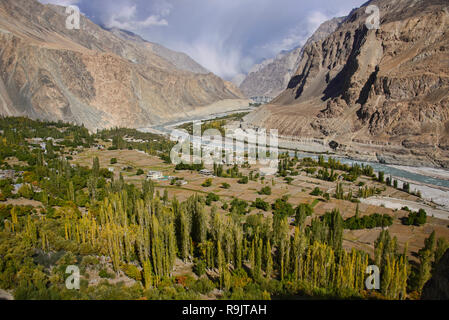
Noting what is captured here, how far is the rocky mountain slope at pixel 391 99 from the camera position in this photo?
81.6 meters

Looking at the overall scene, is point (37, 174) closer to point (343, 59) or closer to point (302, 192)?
point (302, 192)

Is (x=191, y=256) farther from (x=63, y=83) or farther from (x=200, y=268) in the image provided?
(x=63, y=83)

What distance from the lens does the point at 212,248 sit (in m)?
26.3

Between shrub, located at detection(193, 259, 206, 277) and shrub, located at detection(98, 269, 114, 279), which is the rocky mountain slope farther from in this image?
shrub, located at detection(98, 269, 114, 279)

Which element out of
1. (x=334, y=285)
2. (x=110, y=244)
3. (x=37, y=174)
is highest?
(x=37, y=174)

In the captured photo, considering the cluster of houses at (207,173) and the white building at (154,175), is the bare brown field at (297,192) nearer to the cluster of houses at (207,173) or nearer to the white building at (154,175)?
the cluster of houses at (207,173)

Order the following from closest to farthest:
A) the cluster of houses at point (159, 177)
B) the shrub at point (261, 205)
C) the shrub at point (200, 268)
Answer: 1. the shrub at point (200, 268)
2. the shrub at point (261, 205)
3. the cluster of houses at point (159, 177)

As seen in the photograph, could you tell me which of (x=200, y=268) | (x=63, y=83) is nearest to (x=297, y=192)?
(x=200, y=268)

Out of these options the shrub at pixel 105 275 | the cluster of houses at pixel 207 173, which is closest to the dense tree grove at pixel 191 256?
the shrub at pixel 105 275

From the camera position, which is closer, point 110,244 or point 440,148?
point 110,244

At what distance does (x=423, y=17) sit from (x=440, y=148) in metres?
58.3

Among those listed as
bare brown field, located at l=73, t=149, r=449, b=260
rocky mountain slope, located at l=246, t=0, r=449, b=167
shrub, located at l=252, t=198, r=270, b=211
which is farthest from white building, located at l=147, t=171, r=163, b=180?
rocky mountain slope, located at l=246, t=0, r=449, b=167

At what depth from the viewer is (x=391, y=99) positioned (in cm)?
9644
